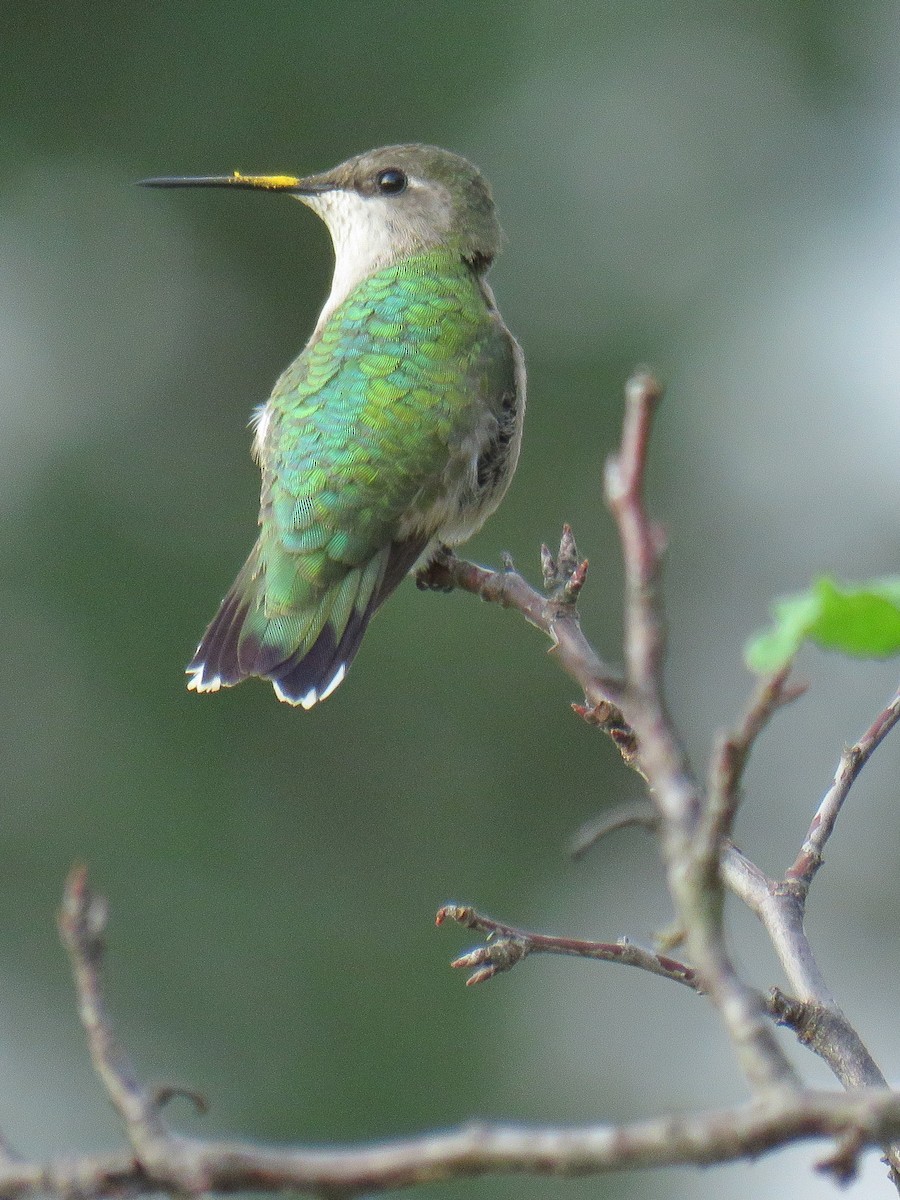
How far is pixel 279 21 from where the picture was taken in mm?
15586

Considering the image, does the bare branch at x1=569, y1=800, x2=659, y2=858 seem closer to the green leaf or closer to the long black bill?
the green leaf

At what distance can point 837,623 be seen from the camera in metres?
1.20

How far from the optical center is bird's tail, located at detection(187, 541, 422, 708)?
371 centimetres

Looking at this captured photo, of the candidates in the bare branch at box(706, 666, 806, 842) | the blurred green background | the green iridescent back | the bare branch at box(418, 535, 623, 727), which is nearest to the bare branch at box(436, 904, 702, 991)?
the bare branch at box(418, 535, 623, 727)

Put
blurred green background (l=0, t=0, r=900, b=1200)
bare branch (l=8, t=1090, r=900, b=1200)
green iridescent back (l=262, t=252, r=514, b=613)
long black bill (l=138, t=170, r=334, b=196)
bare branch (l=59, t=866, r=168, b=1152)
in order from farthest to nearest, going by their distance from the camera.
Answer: blurred green background (l=0, t=0, r=900, b=1200) → long black bill (l=138, t=170, r=334, b=196) → green iridescent back (l=262, t=252, r=514, b=613) → bare branch (l=59, t=866, r=168, b=1152) → bare branch (l=8, t=1090, r=900, b=1200)

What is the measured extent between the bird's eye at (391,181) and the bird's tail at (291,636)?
70.9 inches

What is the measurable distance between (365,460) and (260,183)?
151 centimetres

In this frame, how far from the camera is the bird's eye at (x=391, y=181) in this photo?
534cm

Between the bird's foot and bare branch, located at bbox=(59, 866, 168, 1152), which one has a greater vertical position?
bare branch, located at bbox=(59, 866, 168, 1152)

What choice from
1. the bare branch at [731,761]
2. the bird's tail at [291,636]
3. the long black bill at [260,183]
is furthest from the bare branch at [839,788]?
the long black bill at [260,183]

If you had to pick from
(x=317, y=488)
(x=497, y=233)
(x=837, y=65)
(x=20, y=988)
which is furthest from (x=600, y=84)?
(x=317, y=488)

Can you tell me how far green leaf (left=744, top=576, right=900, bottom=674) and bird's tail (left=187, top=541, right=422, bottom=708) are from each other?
2459 mm

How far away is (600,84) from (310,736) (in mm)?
6875

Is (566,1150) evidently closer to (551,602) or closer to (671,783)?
(671,783)
